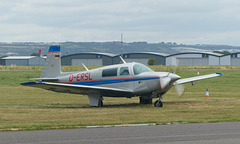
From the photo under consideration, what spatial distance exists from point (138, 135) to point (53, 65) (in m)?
11.9

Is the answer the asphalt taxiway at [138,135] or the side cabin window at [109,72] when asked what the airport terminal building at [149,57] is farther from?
the asphalt taxiway at [138,135]

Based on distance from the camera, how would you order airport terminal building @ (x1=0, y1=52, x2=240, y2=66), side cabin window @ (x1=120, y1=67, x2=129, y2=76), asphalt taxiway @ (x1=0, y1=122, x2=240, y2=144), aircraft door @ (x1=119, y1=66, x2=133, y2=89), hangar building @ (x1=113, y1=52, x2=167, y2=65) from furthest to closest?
hangar building @ (x1=113, y1=52, x2=167, y2=65) < airport terminal building @ (x1=0, y1=52, x2=240, y2=66) < side cabin window @ (x1=120, y1=67, x2=129, y2=76) < aircraft door @ (x1=119, y1=66, x2=133, y2=89) < asphalt taxiway @ (x1=0, y1=122, x2=240, y2=144)

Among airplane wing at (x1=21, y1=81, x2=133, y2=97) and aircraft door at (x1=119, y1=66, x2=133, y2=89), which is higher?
aircraft door at (x1=119, y1=66, x2=133, y2=89)

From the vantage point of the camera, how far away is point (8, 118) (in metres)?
15.3

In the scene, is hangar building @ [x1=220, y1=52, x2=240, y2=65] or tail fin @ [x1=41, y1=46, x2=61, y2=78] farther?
hangar building @ [x1=220, y1=52, x2=240, y2=65]

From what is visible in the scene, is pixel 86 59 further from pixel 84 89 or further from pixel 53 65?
pixel 84 89

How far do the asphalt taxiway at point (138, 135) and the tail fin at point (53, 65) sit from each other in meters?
9.82

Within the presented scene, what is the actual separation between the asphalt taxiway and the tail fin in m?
9.82

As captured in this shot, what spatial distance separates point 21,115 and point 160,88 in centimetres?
644

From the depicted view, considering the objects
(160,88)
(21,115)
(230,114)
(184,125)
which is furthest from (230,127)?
(21,115)

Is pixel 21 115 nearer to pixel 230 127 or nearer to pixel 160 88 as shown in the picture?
pixel 160 88

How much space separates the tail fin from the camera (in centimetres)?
2175

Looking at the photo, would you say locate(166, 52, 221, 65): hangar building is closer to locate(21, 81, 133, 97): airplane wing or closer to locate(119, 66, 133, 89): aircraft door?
locate(119, 66, 133, 89): aircraft door

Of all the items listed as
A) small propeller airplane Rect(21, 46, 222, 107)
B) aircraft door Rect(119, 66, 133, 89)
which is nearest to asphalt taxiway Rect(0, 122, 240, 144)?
small propeller airplane Rect(21, 46, 222, 107)
